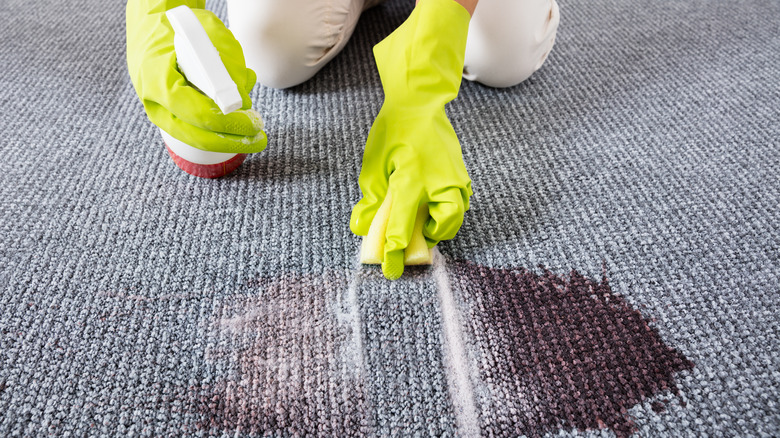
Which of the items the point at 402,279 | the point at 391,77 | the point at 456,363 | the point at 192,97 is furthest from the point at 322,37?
the point at 456,363

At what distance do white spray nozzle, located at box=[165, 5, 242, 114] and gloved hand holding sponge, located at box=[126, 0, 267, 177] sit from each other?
2 centimetres

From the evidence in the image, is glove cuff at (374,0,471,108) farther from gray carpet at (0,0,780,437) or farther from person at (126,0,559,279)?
gray carpet at (0,0,780,437)

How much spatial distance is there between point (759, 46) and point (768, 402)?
0.71 m

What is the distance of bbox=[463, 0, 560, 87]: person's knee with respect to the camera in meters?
0.76

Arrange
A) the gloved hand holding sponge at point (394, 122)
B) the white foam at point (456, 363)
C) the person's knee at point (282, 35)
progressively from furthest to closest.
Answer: the person's knee at point (282, 35)
the gloved hand holding sponge at point (394, 122)
the white foam at point (456, 363)

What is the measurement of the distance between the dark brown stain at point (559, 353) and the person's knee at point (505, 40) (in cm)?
36

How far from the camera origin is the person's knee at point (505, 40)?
0.76m

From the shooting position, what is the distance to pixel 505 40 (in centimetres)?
76

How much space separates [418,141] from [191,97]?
244mm

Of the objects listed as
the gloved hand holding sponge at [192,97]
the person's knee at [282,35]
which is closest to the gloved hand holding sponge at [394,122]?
the gloved hand holding sponge at [192,97]

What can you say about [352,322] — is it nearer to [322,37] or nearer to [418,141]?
[418,141]

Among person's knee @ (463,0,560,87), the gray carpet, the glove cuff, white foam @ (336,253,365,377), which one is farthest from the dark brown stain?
person's knee @ (463,0,560,87)

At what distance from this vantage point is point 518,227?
1.91ft

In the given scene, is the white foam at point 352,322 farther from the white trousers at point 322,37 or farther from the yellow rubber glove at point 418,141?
the white trousers at point 322,37
